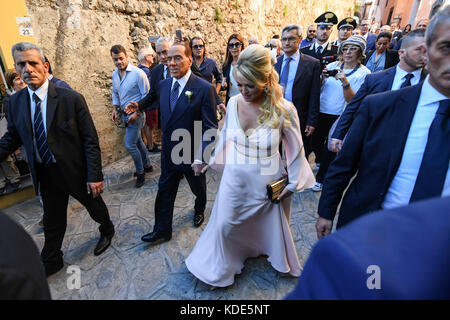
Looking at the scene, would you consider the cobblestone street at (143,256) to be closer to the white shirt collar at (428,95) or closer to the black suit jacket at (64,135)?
the black suit jacket at (64,135)

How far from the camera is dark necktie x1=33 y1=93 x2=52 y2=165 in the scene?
231 centimetres

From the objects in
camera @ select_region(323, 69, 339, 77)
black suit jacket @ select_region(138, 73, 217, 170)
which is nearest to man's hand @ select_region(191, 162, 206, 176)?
black suit jacket @ select_region(138, 73, 217, 170)

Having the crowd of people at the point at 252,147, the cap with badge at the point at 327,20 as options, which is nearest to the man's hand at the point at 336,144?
the crowd of people at the point at 252,147

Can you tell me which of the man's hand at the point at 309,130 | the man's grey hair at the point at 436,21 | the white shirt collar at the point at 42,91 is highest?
the man's grey hair at the point at 436,21

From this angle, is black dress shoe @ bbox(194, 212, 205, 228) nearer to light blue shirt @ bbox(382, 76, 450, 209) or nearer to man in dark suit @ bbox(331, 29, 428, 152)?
man in dark suit @ bbox(331, 29, 428, 152)

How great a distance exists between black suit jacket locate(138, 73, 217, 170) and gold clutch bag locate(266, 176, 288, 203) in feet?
3.02

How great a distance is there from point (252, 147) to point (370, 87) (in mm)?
1677

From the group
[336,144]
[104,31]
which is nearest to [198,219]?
[336,144]

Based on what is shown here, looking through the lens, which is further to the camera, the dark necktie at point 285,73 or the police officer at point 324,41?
the police officer at point 324,41

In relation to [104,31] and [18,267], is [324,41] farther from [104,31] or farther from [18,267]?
[18,267]

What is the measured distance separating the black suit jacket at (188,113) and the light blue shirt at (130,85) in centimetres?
170

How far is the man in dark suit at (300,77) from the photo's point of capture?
375 centimetres

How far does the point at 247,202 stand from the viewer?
2242 mm

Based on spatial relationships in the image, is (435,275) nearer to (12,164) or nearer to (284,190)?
(284,190)
